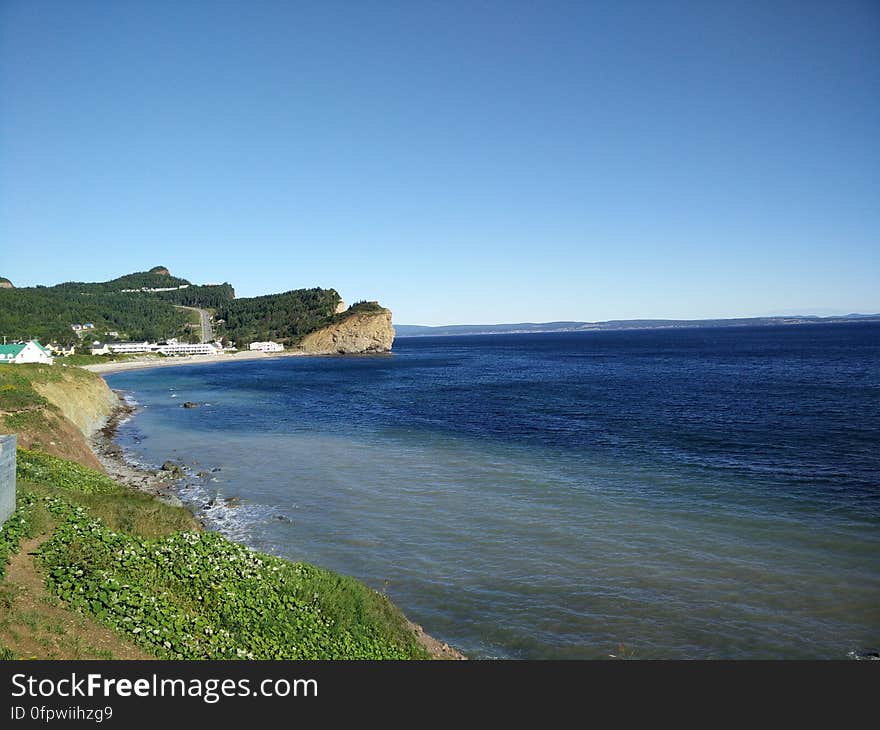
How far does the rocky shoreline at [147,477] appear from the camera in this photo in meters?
14.2

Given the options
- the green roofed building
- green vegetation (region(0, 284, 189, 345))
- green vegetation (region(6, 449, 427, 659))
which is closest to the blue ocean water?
green vegetation (region(6, 449, 427, 659))

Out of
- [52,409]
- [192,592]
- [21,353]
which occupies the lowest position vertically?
[192,592]

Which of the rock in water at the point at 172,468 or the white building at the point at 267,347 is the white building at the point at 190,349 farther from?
the rock in water at the point at 172,468

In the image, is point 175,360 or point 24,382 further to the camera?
point 175,360

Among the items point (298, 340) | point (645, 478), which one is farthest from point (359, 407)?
point (298, 340)

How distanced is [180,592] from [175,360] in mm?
146729

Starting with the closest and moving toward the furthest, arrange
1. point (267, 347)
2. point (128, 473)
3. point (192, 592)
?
point (192, 592) → point (128, 473) → point (267, 347)

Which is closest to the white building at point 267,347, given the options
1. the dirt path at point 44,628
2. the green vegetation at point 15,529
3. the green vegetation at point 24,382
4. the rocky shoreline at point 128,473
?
the green vegetation at point 24,382

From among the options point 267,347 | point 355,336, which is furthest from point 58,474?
point 267,347

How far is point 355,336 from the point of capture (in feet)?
575

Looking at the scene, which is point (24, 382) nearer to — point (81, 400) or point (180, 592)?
point (81, 400)

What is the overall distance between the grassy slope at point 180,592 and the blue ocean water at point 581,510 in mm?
3474

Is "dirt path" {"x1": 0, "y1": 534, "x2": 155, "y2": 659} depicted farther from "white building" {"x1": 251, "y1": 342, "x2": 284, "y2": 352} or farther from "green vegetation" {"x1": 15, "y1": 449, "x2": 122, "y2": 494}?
"white building" {"x1": 251, "y1": 342, "x2": 284, "y2": 352}

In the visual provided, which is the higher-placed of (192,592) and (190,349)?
(190,349)
